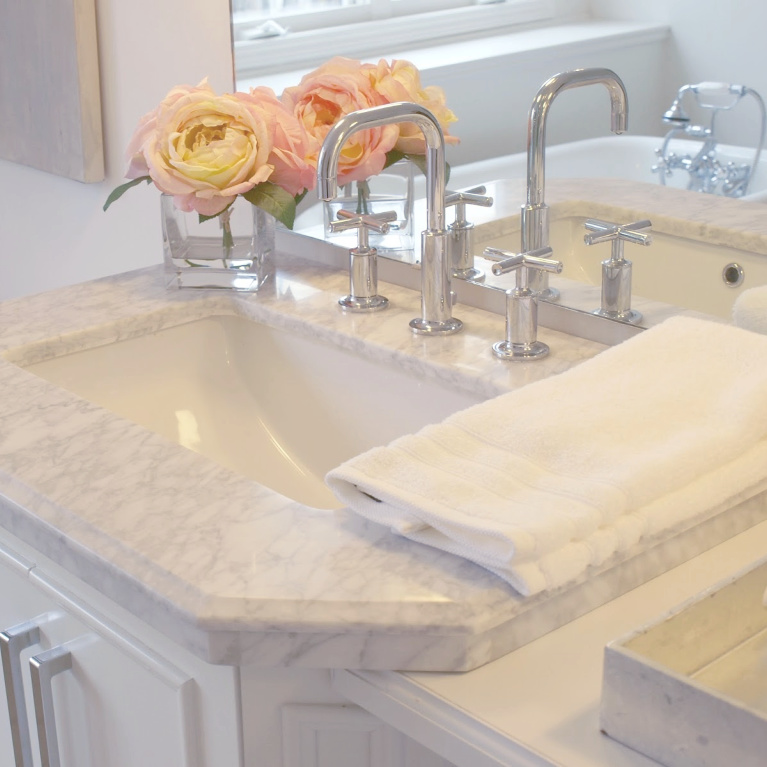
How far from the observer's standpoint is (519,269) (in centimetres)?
108

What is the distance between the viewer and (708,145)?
109 centimetres

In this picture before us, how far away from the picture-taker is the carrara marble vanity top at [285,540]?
707 mm

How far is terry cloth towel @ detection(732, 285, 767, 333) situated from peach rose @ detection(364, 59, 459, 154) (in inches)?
15.8

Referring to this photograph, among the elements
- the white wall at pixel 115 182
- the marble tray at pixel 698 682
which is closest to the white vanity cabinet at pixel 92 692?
the marble tray at pixel 698 682

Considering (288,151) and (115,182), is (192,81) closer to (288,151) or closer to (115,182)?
(115,182)

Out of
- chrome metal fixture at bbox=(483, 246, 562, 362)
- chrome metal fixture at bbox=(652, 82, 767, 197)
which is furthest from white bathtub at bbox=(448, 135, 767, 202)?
chrome metal fixture at bbox=(483, 246, 562, 362)

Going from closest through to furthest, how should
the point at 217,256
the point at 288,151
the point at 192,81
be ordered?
the point at 288,151 < the point at 217,256 < the point at 192,81

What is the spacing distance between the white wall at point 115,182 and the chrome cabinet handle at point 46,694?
896mm

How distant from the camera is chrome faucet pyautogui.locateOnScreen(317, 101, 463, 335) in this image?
99 cm

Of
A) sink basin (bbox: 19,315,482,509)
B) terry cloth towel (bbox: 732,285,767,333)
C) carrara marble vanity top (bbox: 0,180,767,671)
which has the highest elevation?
terry cloth towel (bbox: 732,285,767,333)

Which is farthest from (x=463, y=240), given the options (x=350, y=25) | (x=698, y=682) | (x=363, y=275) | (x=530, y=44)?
(x=698, y=682)

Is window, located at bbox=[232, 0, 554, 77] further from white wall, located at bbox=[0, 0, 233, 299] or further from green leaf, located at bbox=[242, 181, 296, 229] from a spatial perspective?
green leaf, located at bbox=[242, 181, 296, 229]

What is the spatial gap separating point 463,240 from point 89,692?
631 mm

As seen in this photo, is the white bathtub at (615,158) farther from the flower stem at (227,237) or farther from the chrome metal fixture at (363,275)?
the flower stem at (227,237)
